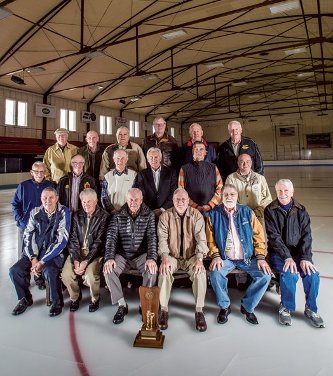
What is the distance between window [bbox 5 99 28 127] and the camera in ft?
61.3

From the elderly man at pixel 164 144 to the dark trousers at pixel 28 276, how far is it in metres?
2.14

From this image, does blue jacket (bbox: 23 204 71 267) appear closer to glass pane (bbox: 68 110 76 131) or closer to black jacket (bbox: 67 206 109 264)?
black jacket (bbox: 67 206 109 264)

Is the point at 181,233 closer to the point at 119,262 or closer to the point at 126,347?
the point at 119,262

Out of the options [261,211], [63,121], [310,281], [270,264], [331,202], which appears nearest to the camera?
[310,281]

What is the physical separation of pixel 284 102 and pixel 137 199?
1297 inches

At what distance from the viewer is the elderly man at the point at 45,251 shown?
3.32 meters

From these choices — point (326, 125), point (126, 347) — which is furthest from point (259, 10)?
point (326, 125)

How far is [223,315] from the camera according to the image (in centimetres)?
306

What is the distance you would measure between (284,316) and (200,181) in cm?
184

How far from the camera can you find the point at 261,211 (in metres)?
3.82

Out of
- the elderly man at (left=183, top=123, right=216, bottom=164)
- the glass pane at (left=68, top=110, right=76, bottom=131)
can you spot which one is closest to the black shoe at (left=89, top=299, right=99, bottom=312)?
the elderly man at (left=183, top=123, right=216, bottom=164)

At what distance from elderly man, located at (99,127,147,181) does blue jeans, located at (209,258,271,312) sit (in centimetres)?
207

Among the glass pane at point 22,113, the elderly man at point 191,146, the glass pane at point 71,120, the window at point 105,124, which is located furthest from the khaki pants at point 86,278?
the window at point 105,124

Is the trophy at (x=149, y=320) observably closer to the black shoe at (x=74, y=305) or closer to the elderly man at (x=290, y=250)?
the black shoe at (x=74, y=305)
